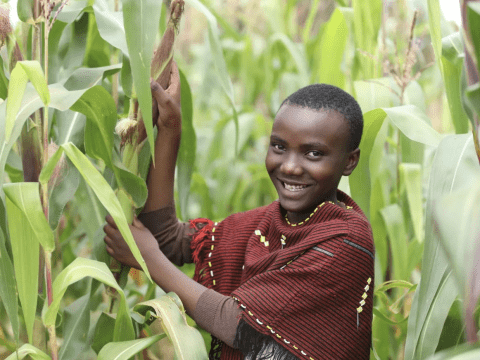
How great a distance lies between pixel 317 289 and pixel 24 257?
0.37 meters

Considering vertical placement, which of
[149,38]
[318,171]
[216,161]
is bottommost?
[216,161]

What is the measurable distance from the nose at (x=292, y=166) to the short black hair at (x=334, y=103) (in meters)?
0.08

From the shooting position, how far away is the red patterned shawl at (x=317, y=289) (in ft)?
2.50

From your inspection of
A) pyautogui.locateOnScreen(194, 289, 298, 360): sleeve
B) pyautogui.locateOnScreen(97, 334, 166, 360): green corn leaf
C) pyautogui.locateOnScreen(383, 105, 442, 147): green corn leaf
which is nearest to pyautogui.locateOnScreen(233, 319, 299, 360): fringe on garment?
pyautogui.locateOnScreen(194, 289, 298, 360): sleeve

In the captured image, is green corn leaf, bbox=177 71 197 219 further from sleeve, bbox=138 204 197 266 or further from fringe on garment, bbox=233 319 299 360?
fringe on garment, bbox=233 319 299 360

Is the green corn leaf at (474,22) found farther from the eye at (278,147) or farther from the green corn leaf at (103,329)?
the green corn leaf at (103,329)

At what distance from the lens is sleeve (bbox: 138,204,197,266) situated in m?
0.91

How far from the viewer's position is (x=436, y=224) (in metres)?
0.40

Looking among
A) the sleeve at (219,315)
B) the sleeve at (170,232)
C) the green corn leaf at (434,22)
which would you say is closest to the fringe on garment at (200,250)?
the sleeve at (170,232)

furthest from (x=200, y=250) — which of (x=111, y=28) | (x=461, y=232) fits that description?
(x=461, y=232)

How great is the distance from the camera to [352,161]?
2.80 ft

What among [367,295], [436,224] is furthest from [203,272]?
[436,224]

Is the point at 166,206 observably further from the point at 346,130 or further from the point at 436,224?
the point at 436,224

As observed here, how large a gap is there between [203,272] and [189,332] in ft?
0.71
